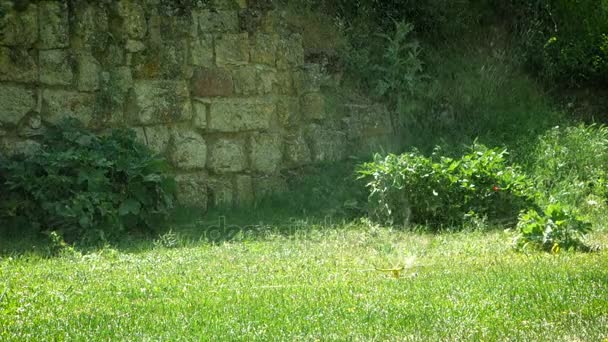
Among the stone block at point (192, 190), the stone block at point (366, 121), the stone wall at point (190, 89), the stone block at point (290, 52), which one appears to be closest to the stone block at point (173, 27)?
the stone wall at point (190, 89)

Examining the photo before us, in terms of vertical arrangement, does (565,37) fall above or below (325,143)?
above

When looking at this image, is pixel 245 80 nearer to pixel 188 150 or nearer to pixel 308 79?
pixel 308 79

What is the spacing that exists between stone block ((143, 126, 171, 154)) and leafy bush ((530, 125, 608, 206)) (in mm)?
3703

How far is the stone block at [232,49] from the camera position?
982 cm

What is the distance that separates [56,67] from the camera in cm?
884

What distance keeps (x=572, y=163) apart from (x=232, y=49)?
3.73 metres

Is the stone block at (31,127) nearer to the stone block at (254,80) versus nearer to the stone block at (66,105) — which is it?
the stone block at (66,105)

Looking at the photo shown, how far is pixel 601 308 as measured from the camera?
5.19 m

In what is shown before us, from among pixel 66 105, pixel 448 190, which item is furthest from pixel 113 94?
pixel 448 190

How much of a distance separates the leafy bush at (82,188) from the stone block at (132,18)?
1171 millimetres

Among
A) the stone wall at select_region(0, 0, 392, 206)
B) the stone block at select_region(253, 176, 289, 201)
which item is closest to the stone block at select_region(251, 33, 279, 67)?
the stone wall at select_region(0, 0, 392, 206)

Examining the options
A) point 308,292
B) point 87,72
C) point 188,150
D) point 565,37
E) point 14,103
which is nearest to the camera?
point 308,292

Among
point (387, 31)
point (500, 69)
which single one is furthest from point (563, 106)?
point (387, 31)

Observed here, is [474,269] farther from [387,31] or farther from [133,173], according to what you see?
[387,31]
